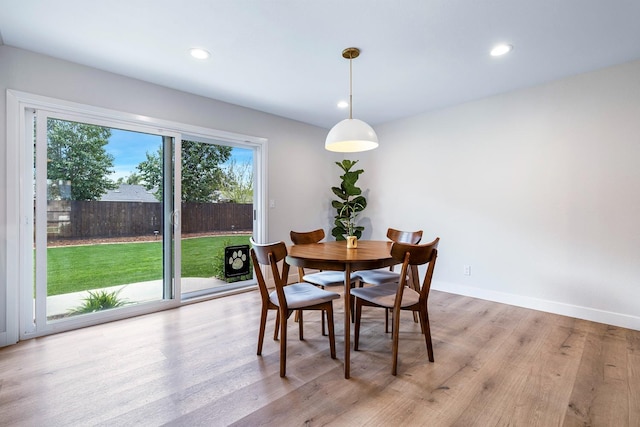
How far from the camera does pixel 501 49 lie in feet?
8.28

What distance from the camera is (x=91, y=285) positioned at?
2908 millimetres

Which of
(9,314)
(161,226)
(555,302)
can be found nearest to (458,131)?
(555,302)

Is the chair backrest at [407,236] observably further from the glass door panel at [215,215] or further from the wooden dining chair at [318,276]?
the glass door panel at [215,215]

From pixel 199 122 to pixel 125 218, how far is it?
1.35 m

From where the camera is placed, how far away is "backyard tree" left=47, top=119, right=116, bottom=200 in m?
2.69

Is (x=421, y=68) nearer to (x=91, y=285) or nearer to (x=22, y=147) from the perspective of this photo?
(x=22, y=147)

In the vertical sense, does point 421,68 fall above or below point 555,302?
above

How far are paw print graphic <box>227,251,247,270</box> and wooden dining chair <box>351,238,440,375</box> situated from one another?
221 cm

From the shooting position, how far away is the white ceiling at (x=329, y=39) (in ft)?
6.57

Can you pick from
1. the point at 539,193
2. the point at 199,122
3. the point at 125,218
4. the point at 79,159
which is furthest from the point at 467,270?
the point at 79,159

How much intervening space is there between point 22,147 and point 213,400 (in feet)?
8.49

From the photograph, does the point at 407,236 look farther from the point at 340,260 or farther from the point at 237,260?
the point at 237,260

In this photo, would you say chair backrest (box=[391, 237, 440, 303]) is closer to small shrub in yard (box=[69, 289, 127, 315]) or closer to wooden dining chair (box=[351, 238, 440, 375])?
wooden dining chair (box=[351, 238, 440, 375])

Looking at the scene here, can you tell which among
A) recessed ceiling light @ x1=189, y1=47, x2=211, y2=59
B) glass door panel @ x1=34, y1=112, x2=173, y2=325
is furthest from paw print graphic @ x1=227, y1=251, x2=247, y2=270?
recessed ceiling light @ x1=189, y1=47, x2=211, y2=59
